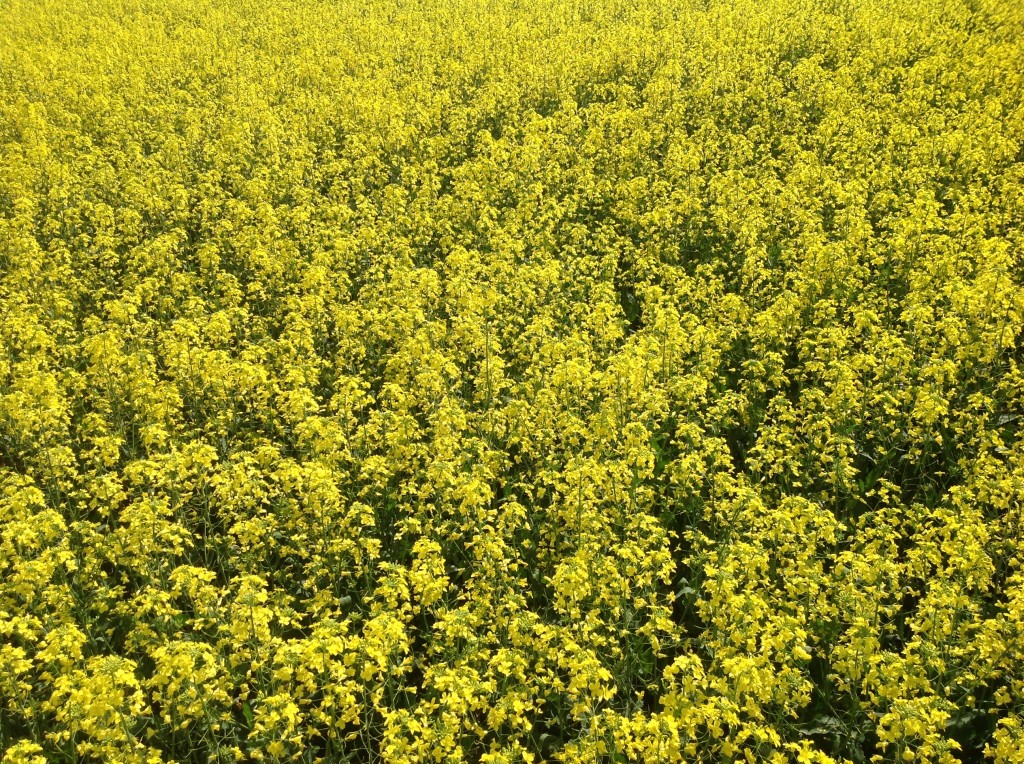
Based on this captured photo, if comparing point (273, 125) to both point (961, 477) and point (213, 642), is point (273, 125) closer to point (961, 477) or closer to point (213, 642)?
point (213, 642)

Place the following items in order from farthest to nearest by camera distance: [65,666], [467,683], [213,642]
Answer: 1. [213,642]
2. [65,666]
3. [467,683]

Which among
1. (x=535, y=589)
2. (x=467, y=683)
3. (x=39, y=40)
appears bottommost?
(x=535, y=589)

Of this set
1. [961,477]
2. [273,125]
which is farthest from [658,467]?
[273,125]

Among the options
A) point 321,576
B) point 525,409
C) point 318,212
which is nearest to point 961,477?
point 525,409

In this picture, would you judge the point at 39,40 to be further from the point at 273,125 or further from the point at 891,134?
the point at 891,134

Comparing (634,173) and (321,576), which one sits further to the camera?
(634,173)

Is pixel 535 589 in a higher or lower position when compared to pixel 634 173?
lower

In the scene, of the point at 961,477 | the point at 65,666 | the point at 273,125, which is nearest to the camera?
the point at 65,666
